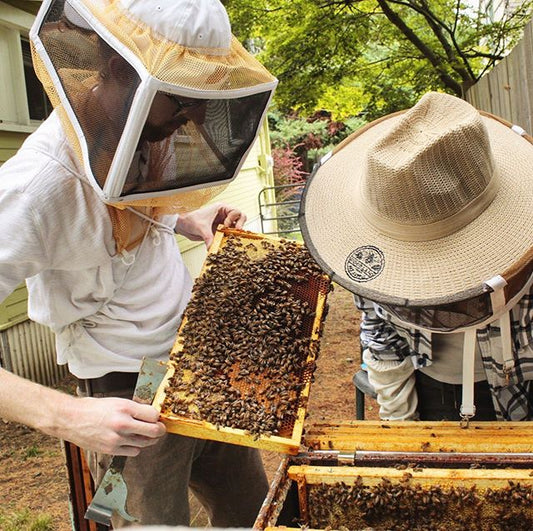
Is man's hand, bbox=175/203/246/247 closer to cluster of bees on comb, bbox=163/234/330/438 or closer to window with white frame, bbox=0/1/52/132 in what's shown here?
cluster of bees on comb, bbox=163/234/330/438

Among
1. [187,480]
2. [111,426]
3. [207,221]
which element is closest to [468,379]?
[111,426]

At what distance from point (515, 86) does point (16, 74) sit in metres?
5.91

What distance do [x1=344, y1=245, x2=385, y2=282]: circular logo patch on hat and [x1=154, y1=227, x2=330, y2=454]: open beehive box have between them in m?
0.52

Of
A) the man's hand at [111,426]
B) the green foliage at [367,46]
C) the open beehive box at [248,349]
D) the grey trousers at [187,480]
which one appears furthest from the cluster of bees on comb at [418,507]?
the green foliage at [367,46]

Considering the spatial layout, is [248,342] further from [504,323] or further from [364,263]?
[504,323]

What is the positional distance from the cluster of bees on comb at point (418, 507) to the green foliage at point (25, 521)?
11.8ft

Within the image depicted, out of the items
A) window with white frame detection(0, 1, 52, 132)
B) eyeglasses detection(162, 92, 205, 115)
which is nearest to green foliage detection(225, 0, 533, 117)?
window with white frame detection(0, 1, 52, 132)

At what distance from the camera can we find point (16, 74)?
25.2 feet

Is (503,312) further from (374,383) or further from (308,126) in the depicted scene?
(308,126)

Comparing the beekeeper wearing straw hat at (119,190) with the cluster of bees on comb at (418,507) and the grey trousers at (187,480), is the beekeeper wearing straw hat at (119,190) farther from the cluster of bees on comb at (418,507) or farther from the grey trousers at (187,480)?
the cluster of bees on comb at (418,507)

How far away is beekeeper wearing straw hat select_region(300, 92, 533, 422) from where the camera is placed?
6.56 feet

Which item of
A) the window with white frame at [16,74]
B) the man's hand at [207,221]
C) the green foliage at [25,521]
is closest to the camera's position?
the man's hand at [207,221]

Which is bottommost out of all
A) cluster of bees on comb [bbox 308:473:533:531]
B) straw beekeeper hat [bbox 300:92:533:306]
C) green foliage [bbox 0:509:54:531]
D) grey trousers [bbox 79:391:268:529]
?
green foliage [bbox 0:509:54:531]

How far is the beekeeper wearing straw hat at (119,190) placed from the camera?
83.4 inches
